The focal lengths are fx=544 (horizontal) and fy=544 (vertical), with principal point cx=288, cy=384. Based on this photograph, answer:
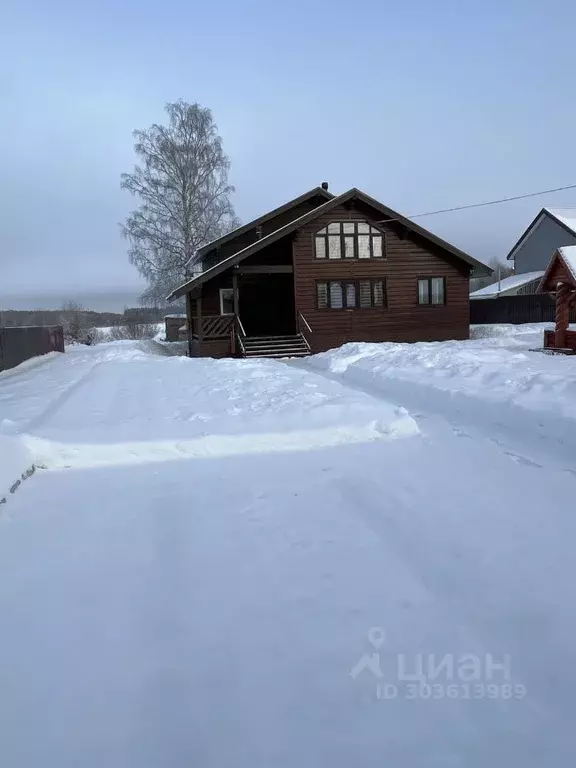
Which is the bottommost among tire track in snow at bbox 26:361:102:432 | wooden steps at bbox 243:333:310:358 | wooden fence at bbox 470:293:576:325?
tire track in snow at bbox 26:361:102:432

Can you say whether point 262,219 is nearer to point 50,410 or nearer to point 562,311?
point 562,311

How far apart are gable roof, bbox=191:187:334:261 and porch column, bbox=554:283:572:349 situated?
1214 centimetres

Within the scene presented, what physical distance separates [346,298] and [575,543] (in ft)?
62.7

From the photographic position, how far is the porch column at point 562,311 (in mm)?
16406

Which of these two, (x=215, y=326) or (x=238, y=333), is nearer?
(x=238, y=333)

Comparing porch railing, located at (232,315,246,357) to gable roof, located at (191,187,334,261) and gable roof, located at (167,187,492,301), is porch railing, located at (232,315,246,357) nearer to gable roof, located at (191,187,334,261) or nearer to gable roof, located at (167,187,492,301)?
gable roof, located at (167,187,492,301)

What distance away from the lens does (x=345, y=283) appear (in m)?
22.3

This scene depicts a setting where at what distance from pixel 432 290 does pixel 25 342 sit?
55.5 ft

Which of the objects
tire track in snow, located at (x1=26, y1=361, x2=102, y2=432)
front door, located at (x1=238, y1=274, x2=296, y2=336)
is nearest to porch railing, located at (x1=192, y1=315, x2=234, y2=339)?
front door, located at (x1=238, y1=274, x2=296, y2=336)

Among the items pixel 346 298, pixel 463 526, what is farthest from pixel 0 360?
pixel 463 526

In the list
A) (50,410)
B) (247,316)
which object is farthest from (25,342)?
(50,410)

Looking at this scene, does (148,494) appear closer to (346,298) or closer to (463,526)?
(463,526)

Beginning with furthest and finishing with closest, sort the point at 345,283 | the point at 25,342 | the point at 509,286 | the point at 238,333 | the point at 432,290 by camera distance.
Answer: the point at 509,286, the point at 432,290, the point at 345,283, the point at 25,342, the point at 238,333

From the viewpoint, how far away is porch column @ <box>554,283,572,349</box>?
53.8ft
